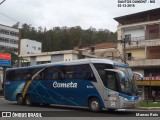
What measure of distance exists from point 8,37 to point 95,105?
7640 centimetres

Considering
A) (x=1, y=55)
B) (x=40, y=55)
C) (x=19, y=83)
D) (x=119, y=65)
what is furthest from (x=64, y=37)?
(x=119, y=65)

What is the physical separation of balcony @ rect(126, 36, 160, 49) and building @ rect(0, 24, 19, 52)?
46707 mm

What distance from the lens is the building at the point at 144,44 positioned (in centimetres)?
4709

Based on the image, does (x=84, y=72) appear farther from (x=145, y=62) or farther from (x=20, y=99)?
(x=145, y=62)

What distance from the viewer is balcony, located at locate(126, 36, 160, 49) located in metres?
48.9

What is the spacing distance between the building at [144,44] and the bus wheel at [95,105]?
25.3 m

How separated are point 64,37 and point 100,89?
7377cm

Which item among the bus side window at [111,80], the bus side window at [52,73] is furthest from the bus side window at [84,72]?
the bus side window at [52,73]

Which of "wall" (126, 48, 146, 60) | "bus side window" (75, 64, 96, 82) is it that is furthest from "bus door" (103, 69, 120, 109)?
"wall" (126, 48, 146, 60)

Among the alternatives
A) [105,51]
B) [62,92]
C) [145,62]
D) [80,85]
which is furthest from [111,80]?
[105,51]

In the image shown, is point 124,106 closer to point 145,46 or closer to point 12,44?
point 145,46

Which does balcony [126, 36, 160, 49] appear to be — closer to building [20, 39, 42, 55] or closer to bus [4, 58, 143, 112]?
bus [4, 58, 143, 112]

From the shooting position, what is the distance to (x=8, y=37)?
94.4m

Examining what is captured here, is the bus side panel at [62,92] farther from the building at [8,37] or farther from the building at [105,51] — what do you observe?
the building at [8,37]
